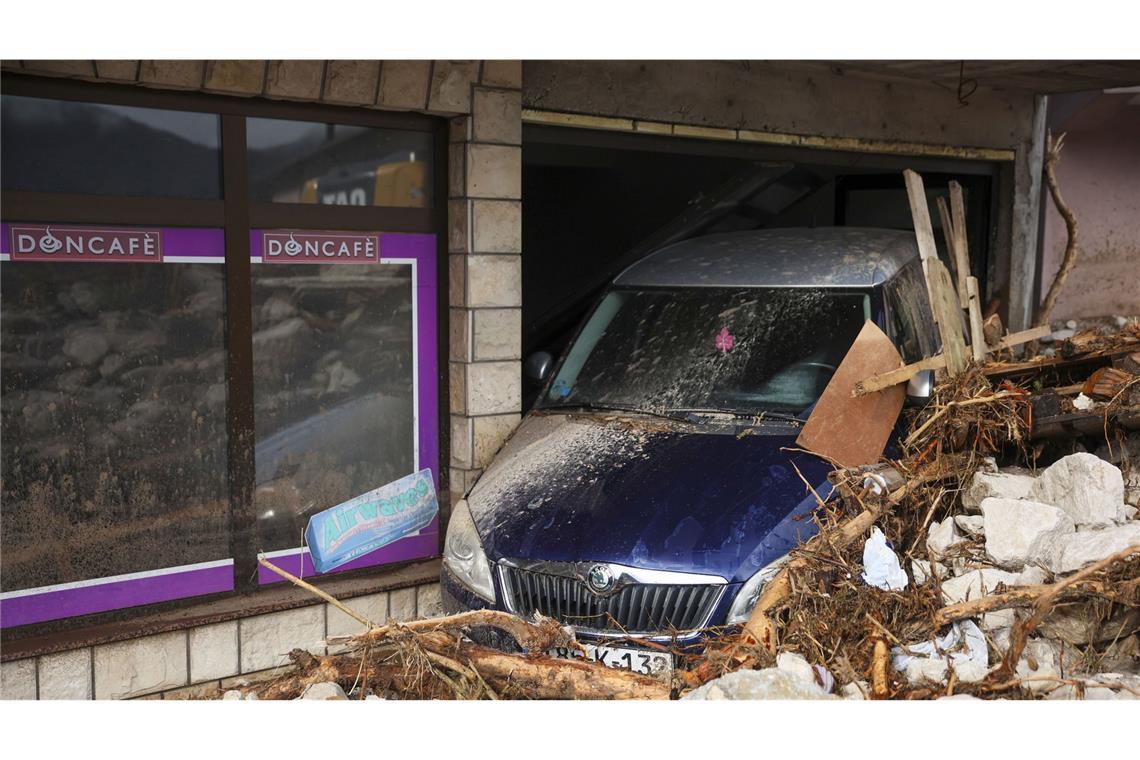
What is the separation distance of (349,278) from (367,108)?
0.90m

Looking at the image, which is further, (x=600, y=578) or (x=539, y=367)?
(x=539, y=367)

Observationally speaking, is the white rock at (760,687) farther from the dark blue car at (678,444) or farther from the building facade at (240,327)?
the building facade at (240,327)

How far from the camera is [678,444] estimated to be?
4922 mm

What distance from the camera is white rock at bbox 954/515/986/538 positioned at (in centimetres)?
465

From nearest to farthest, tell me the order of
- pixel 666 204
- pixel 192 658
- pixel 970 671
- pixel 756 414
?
pixel 970 671 < pixel 756 414 < pixel 192 658 < pixel 666 204

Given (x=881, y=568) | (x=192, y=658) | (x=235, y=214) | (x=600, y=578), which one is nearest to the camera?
(x=600, y=578)

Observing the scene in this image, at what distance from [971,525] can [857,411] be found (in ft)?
2.29

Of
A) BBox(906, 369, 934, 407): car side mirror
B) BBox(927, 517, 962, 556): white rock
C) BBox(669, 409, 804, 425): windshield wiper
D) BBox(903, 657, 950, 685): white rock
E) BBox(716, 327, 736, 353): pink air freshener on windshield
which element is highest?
BBox(716, 327, 736, 353): pink air freshener on windshield

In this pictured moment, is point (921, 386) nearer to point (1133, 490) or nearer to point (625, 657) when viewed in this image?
point (1133, 490)

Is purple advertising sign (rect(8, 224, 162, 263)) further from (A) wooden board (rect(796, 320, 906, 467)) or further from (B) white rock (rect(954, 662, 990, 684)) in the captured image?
(B) white rock (rect(954, 662, 990, 684))

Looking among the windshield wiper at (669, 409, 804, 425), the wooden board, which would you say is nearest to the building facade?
the windshield wiper at (669, 409, 804, 425)

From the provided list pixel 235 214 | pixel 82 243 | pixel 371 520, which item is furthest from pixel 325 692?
pixel 235 214

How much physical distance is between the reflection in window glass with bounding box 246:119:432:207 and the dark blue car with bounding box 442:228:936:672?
4.23ft

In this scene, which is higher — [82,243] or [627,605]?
[82,243]
